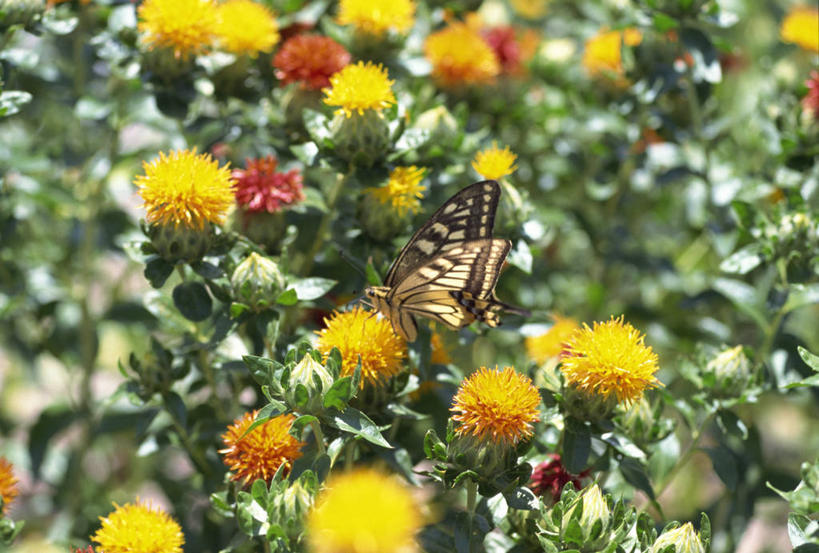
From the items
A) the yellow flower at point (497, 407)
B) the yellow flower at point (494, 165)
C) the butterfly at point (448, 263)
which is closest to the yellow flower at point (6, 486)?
the butterfly at point (448, 263)

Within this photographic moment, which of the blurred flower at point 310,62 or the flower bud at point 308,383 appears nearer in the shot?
the flower bud at point 308,383

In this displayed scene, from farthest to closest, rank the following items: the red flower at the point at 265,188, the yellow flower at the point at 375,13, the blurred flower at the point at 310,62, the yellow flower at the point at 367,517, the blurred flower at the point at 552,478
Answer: the yellow flower at the point at 375,13 → the blurred flower at the point at 310,62 → the red flower at the point at 265,188 → the blurred flower at the point at 552,478 → the yellow flower at the point at 367,517

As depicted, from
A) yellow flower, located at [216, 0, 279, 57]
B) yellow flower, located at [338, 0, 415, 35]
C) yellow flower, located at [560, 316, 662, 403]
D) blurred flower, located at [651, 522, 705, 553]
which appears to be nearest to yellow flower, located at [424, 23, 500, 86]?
yellow flower, located at [338, 0, 415, 35]

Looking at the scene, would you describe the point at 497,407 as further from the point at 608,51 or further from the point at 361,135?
the point at 608,51

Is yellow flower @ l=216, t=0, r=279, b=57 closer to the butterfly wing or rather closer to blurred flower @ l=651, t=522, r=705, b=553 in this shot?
the butterfly wing

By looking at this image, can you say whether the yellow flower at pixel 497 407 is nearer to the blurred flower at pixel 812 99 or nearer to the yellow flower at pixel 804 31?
the blurred flower at pixel 812 99

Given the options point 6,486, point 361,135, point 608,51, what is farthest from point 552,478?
point 608,51
